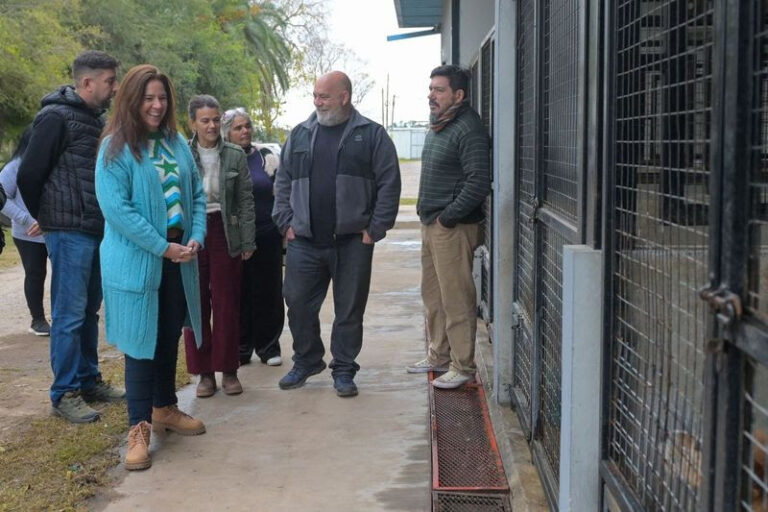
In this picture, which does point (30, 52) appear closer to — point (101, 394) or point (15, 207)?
point (15, 207)

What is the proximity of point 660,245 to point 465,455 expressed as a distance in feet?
8.97

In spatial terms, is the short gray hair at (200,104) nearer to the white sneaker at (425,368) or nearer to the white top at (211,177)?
the white top at (211,177)

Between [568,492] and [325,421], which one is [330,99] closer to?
[325,421]

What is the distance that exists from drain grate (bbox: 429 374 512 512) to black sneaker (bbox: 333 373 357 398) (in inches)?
19.9

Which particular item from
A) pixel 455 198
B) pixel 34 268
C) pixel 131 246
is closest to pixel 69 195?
pixel 131 246

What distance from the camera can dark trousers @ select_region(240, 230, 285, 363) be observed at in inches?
261

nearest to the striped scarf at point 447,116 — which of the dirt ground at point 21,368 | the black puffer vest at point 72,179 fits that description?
the black puffer vest at point 72,179

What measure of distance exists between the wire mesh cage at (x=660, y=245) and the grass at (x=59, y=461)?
2.72 meters

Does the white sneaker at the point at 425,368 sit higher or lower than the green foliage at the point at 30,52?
lower

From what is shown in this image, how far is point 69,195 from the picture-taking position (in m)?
5.30

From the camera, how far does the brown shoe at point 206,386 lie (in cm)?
594

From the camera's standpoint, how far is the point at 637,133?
247cm

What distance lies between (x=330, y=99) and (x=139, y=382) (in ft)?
6.98

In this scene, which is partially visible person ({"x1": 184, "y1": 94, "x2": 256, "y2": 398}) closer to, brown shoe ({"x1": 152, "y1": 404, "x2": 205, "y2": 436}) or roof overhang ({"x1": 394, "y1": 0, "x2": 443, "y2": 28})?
brown shoe ({"x1": 152, "y1": 404, "x2": 205, "y2": 436})
